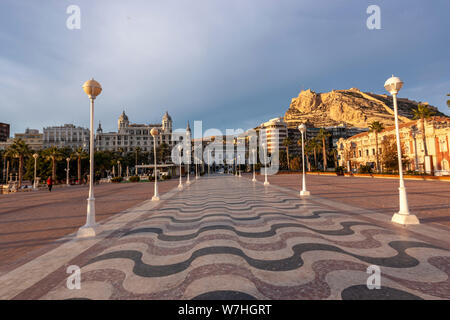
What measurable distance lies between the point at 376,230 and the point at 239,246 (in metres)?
3.73

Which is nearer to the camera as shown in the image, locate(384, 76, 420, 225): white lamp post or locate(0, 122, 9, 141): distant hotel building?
locate(384, 76, 420, 225): white lamp post

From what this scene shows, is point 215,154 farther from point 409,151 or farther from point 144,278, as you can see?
point 144,278

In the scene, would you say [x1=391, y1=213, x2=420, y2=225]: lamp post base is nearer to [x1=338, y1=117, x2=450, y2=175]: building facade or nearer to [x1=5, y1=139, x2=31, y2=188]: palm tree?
[x1=338, y1=117, x2=450, y2=175]: building facade

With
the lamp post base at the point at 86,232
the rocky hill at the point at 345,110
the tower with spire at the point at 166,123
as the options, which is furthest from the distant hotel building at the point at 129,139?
the lamp post base at the point at 86,232

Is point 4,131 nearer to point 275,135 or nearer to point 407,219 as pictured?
point 275,135

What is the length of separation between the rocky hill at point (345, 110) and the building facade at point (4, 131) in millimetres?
203598

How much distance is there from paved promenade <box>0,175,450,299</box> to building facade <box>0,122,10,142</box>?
7917 inches

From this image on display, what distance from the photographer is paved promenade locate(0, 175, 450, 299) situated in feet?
8.73

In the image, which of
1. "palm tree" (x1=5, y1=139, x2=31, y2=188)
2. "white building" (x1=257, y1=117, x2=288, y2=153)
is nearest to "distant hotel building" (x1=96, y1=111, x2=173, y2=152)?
"white building" (x1=257, y1=117, x2=288, y2=153)

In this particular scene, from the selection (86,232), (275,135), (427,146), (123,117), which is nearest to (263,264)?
(86,232)

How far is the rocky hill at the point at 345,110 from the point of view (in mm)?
145625

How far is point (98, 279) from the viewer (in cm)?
308

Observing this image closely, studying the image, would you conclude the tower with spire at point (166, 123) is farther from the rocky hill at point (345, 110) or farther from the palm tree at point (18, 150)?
the palm tree at point (18, 150)
